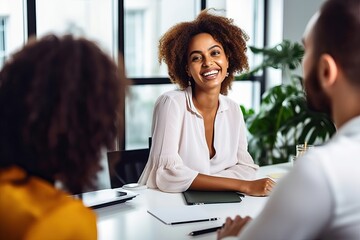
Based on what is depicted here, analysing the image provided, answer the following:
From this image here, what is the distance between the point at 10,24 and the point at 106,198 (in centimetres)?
210

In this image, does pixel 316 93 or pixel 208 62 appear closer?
pixel 316 93

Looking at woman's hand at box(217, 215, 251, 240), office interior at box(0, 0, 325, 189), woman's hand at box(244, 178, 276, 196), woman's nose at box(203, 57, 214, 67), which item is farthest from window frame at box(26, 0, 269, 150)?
woman's hand at box(217, 215, 251, 240)

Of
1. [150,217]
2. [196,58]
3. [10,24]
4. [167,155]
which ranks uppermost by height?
[10,24]

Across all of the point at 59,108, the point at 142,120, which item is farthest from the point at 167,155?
the point at 142,120

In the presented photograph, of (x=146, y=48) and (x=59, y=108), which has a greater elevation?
(x=146, y=48)

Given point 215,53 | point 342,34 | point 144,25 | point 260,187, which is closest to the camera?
point 342,34

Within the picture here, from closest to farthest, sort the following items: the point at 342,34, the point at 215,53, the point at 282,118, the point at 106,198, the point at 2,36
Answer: the point at 342,34 → the point at 106,198 → the point at 215,53 → the point at 2,36 → the point at 282,118

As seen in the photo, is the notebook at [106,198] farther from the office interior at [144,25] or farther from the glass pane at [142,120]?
the glass pane at [142,120]

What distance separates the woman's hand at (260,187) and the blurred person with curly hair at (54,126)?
115cm

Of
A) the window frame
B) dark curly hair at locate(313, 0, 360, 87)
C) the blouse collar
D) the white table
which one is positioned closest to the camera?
dark curly hair at locate(313, 0, 360, 87)

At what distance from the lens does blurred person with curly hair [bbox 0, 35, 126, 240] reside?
90cm

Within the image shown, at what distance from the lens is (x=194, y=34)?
2428mm

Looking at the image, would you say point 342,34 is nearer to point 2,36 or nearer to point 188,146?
point 188,146

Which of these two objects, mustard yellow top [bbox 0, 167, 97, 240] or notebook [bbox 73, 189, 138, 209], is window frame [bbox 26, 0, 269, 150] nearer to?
Result: notebook [bbox 73, 189, 138, 209]
